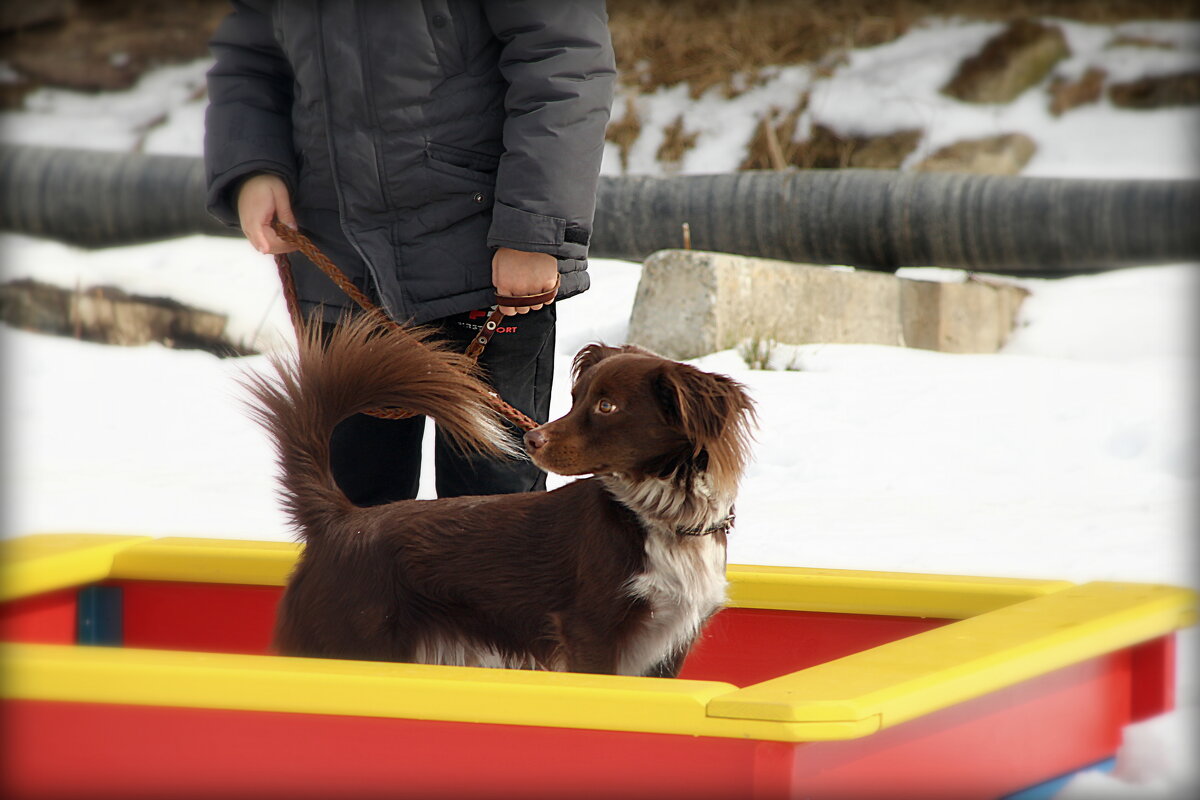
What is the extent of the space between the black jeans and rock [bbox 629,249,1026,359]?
3.50m

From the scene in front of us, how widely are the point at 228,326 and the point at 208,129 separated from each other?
5.10 metres

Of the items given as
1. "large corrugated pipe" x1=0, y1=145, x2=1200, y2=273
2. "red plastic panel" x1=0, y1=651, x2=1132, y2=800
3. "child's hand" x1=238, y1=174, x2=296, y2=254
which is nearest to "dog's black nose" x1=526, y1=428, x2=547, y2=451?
"red plastic panel" x1=0, y1=651, x2=1132, y2=800

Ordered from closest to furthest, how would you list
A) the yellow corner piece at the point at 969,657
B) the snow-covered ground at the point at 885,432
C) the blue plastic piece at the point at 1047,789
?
1. the yellow corner piece at the point at 969,657
2. the blue plastic piece at the point at 1047,789
3. the snow-covered ground at the point at 885,432

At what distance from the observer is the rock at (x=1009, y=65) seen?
1006cm

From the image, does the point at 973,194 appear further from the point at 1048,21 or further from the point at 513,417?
the point at 513,417

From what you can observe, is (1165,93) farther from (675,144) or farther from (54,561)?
(54,561)

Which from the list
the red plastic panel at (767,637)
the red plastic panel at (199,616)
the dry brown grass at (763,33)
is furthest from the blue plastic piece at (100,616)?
the dry brown grass at (763,33)

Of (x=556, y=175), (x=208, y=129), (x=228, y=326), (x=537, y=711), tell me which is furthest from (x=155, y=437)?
(x=537, y=711)

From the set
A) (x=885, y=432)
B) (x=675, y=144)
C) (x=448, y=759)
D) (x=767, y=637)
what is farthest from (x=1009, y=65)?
(x=448, y=759)

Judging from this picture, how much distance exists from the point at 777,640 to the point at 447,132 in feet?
3.83

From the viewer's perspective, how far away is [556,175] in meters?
2.26

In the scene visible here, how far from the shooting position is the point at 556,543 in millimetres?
2098

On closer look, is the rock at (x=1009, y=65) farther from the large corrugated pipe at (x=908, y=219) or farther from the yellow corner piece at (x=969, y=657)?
the yellow corner piece at (x=969, y=657)

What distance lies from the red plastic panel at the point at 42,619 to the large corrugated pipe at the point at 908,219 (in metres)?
5.40
